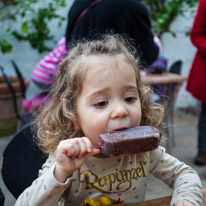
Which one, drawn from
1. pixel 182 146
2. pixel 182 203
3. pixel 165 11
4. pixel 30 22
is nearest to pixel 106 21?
pixel 182 203

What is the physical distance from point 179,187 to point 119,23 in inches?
66.6

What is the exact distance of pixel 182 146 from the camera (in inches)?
195

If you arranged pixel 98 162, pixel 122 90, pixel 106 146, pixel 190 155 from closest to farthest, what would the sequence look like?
pixel 106 146
pixel 122 90
pixel 98 162
pixel 190 155

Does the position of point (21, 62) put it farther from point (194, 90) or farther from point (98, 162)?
point (98, 162)

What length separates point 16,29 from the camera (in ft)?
19.4

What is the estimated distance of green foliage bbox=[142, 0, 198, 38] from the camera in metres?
5.51

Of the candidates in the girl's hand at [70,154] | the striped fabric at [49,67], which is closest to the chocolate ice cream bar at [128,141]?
the girl's hand at [70,154]

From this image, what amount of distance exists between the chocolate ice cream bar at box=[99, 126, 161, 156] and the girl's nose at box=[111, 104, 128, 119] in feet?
0.24

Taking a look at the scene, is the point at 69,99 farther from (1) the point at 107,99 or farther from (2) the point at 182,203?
(2) the point at 182,203

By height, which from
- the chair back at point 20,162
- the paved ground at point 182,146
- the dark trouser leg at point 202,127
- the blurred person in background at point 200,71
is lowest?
the paved ground at point 182,146

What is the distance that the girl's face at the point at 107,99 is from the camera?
1.35m

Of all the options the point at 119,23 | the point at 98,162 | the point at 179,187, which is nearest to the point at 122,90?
the point at 98,162

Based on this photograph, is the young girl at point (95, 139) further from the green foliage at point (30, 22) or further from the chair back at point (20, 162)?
the green foliage at point (30, 22)

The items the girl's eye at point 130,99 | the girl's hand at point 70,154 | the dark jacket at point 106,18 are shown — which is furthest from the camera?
the dark jacket at point 106,18
